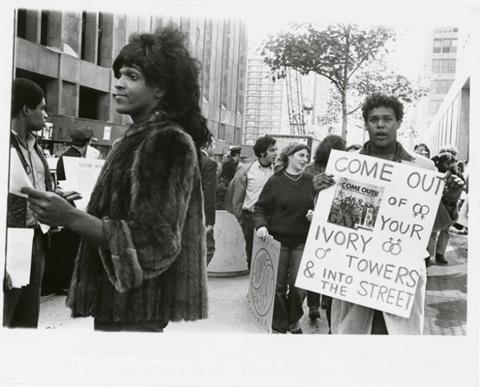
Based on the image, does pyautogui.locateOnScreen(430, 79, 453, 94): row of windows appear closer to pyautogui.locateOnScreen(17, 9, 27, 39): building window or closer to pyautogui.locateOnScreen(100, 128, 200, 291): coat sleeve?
pyautogui.locateOnScreen(100, 128, 200, 291): coat sleeve

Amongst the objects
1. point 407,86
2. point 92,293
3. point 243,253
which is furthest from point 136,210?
point 243,253

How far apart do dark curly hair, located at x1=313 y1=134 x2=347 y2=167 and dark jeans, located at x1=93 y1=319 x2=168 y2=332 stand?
72.2 inches

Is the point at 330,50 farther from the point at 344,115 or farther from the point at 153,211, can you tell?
the point at 153,211

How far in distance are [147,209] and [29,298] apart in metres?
1.51

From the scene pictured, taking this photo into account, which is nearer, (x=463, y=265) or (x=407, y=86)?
(x=407, y=86)

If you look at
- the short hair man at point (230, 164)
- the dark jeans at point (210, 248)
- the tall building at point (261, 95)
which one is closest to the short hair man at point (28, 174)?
the tall building at point (261, 95)

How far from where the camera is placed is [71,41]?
3.71 meters

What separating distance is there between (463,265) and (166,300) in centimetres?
271

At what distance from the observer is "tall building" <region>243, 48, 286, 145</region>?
402 centimetres

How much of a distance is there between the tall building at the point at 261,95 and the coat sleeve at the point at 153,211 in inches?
75.2

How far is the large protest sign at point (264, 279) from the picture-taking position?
164 inches

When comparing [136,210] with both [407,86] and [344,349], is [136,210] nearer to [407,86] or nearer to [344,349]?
[344,349]

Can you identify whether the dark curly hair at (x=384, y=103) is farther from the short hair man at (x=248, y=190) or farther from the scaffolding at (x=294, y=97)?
the short hair man at (x=248, y=190)

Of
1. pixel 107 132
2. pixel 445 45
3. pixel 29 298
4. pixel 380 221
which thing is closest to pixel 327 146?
pixel 380 221
